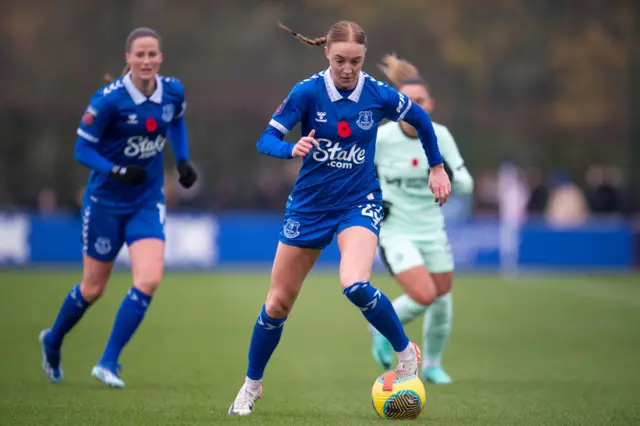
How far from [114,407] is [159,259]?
4.76 feet

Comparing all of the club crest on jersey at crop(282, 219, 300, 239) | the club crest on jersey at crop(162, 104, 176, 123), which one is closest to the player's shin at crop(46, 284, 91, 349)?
the club crest on jersey at crop(162, 104, 176, 123)

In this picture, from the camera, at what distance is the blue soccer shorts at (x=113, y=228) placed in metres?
8.65

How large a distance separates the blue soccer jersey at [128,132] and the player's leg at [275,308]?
72.4 inches

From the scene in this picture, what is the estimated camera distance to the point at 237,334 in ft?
40.6

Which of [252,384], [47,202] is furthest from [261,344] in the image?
[47,202]

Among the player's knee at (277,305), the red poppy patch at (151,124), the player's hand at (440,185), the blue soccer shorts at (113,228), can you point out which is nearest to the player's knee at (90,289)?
the blue soccer shorts at (113,228)

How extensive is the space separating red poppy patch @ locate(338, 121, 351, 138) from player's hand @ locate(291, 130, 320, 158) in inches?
18.1

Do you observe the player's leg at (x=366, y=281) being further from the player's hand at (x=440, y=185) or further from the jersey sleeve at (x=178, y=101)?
the jersey sleeve at (x=178, y=101)

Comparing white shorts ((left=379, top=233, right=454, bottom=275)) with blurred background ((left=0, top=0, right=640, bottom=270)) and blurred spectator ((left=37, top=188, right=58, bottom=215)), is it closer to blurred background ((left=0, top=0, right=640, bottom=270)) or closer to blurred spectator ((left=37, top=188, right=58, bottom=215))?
blurred background ((left=0, top=0, right=640, bottom=270))

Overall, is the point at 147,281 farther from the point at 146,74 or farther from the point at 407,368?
the point at 407,368

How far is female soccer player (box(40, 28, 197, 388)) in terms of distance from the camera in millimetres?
8422

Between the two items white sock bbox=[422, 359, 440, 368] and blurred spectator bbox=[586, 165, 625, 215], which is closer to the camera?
white sock bbox=[422, 359, 440, 368]

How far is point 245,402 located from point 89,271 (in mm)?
2081

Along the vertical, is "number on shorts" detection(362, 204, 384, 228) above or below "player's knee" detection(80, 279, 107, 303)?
above
